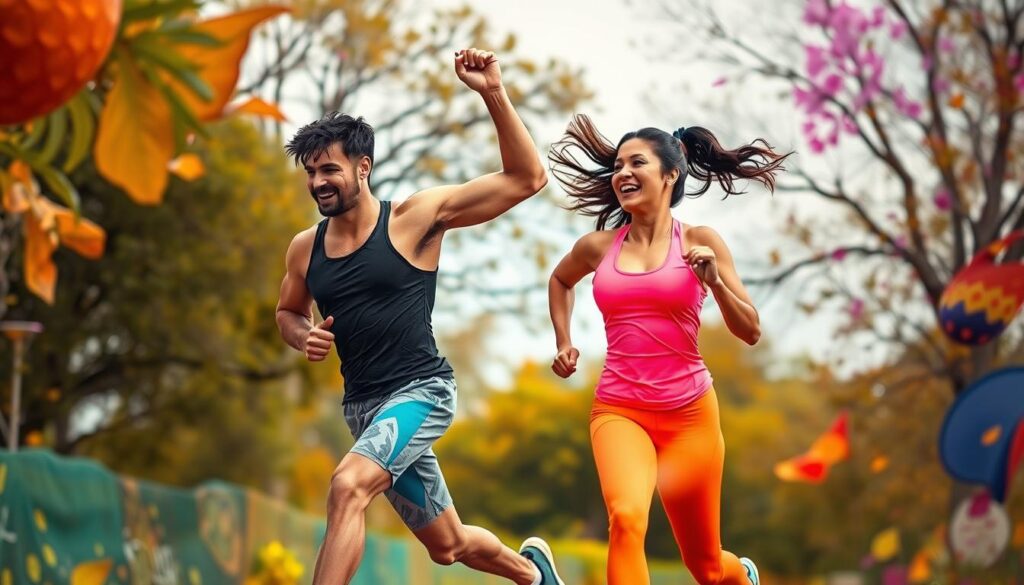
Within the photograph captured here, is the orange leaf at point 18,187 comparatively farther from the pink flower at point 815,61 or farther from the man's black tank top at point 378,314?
the pink flower at point 815,61

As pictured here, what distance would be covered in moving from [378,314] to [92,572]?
5.13m

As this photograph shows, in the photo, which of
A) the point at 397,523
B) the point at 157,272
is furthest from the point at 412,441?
the point at 397,523

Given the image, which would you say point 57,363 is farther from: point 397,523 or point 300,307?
point 397,523

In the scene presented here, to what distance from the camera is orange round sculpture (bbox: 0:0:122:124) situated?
1.69 m

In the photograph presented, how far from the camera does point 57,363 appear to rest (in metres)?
23.7

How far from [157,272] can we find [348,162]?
1780 cm

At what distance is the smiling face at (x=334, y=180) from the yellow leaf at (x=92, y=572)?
4977 mm

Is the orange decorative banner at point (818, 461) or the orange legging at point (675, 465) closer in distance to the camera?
the orange legging at point (675, 465)

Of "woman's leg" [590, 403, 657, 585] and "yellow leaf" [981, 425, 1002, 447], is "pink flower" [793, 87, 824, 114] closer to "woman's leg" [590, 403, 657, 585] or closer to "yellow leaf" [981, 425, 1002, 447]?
"yellow leaf" [981, 425, 1002, 447]

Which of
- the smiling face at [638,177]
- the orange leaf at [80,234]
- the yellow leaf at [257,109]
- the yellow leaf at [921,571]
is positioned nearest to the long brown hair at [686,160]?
the smiling face at [638,177]

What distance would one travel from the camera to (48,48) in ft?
5.60

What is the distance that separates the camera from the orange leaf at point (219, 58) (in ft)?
5.79

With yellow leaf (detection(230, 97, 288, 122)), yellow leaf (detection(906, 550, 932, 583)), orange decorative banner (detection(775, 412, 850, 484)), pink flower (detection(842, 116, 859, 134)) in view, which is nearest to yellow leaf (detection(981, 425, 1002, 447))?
orange decorative banner (detection(775, 412, 850, 484))

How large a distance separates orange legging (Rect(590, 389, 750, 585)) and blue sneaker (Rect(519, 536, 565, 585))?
28.5 inches
